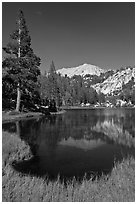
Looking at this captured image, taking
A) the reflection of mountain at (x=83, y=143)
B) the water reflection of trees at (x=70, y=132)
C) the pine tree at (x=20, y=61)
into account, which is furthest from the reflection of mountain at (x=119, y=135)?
the pine tree at (x=20, y=61)

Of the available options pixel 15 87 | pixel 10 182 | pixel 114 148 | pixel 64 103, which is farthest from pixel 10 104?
pixel 64 103

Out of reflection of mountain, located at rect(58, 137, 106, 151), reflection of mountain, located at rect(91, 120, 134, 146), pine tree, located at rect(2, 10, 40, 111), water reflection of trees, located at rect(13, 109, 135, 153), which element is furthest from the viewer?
pine tree, located at rect(2, 10, 40, 111)

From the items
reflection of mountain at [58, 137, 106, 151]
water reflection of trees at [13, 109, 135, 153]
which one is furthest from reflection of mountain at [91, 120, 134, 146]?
reflection of mountain at [58, 137, 106, 151]

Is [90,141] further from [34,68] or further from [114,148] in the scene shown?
[34,68]

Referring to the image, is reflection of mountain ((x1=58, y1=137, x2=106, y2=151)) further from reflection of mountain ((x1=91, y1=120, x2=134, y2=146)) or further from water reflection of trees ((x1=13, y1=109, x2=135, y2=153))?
reflection of mountain ((x1=91, y1=120, x2=134, y2=146))

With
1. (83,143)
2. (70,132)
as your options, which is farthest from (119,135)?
(83,143)

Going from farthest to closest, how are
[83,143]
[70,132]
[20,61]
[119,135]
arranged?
[20,61] → [70,132] → [119,135] → [83,143]

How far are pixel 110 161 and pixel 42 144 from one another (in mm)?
6943

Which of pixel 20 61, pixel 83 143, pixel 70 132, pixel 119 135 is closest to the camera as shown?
pixel 83 143

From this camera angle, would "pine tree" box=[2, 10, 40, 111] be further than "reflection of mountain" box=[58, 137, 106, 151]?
Yes

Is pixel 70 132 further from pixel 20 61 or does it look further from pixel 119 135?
pixel 20 61

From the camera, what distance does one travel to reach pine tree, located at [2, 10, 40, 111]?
36.7 m

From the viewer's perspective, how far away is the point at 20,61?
3781cm

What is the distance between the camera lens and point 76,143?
57.6 feet
